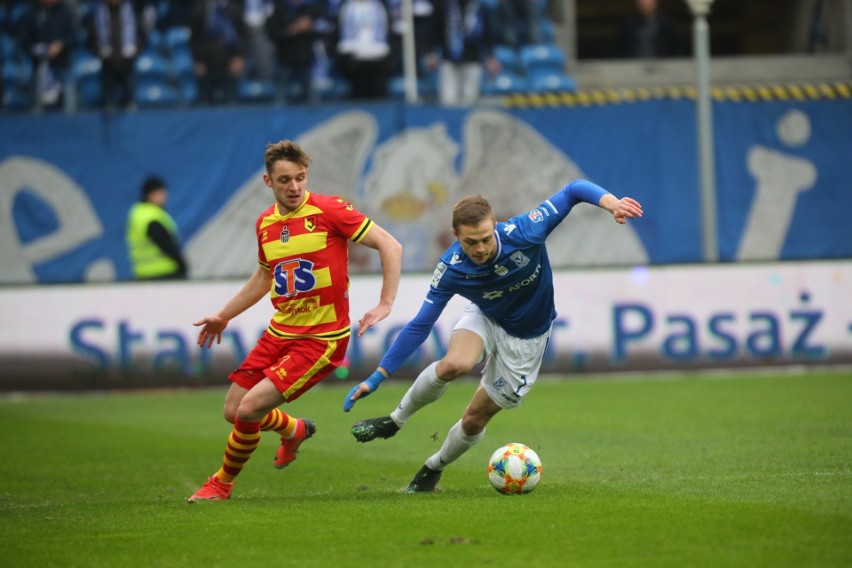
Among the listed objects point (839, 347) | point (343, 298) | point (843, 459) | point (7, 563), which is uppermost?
point (343, 298)

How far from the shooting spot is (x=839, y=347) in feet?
52.9

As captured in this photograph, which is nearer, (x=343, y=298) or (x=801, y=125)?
(x=343, y=298)

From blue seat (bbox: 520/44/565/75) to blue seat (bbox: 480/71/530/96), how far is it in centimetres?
36

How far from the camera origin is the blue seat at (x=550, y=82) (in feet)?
68.7

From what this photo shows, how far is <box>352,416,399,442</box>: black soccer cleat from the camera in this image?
761 centimetres

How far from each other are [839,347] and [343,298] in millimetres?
9714

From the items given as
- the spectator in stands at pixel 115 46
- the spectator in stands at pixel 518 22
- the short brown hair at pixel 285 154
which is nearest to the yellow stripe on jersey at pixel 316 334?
the short brown hair at pixel 285 154

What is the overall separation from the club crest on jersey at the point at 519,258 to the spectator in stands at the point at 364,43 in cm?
1241

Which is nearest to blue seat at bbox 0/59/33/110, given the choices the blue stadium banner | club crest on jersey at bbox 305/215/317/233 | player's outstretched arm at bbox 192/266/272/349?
the blue stadium banner

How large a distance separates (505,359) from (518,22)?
48.3ft

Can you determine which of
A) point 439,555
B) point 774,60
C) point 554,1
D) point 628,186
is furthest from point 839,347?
point 439,555

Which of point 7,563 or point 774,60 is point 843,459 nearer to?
point 7,563

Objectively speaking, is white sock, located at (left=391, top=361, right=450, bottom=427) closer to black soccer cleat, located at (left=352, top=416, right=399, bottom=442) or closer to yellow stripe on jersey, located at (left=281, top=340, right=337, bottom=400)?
black soccer cleat, located at (left=352, top=416, right=399, bottom=442)

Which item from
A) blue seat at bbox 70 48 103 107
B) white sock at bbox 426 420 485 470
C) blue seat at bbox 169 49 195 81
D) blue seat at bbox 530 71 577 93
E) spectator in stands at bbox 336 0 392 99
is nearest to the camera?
white sock at bbox 426 420 485 470
